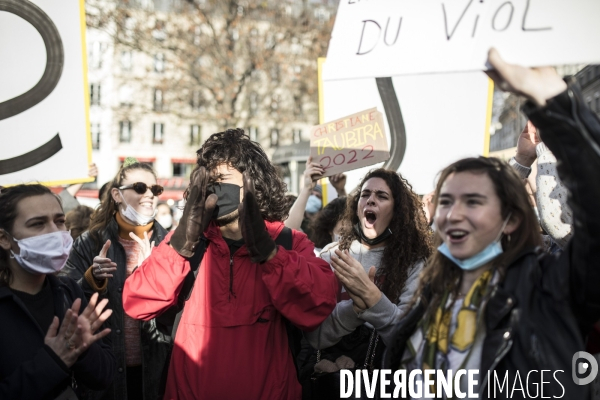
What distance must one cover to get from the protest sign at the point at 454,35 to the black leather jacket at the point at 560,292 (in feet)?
1.15

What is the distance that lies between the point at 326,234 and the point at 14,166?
7.71ft

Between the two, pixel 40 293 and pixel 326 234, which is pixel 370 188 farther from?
pixel 40 293

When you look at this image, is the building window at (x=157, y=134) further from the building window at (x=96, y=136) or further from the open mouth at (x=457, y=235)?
the open mouth at (x=457, y=235)

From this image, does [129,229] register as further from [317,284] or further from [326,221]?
[317,284]

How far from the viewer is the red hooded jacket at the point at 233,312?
257cm

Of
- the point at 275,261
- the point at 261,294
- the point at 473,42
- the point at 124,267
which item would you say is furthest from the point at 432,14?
the point at 124,267

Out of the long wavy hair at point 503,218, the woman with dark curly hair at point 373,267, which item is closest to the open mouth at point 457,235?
the long wavy hair at point 503,218

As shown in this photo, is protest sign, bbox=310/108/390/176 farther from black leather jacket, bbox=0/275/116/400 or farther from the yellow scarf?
black leather jacket, bbox=0/275/116/400

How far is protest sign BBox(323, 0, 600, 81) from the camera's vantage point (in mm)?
2154

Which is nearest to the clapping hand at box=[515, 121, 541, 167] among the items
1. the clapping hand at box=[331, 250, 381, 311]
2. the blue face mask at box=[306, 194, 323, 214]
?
the clapping hand at box=[331, 250, 381, 311]

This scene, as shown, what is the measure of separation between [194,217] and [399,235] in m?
1.32

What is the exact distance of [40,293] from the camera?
107 inches

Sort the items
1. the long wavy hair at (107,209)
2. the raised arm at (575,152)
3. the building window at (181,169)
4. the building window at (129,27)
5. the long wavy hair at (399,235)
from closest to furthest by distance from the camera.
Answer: the raised arm at (575,152) < the long wavy hair at (399,235) < the long wavy hair at (107,209) < the building window at (129,27) < the building window at (181,169)

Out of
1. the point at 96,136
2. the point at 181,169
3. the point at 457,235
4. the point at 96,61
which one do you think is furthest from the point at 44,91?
the point at 96,136
